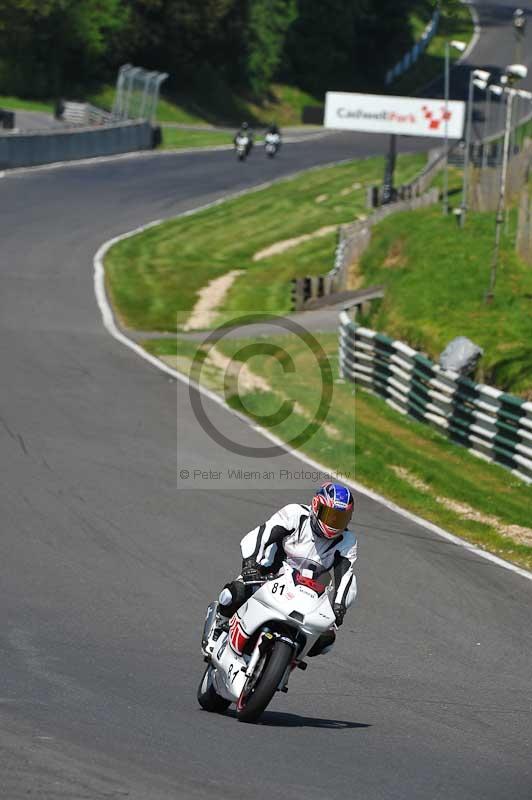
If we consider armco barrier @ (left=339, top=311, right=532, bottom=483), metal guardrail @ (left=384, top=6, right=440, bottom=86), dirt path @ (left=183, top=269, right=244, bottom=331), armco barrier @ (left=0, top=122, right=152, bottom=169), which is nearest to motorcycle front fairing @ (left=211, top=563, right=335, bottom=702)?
armco barrier @ (left=339, top=311, right=532, bottom=483)

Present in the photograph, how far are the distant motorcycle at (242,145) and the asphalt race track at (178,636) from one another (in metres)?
36.7

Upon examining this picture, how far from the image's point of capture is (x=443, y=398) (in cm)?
2172

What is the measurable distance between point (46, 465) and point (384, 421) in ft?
23.6

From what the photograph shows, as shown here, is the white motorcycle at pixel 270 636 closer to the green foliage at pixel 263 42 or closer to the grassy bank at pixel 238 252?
Answer: the grassy bank at pixel 238 252

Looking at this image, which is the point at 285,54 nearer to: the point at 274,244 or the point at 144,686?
the point at 274,244

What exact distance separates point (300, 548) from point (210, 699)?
4.24 feet

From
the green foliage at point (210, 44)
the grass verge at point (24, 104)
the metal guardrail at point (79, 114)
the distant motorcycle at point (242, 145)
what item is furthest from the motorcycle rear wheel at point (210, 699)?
the green foliage at point (210, 44)

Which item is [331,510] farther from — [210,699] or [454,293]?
[454,293]

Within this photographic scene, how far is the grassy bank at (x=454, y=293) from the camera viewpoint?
25.4m

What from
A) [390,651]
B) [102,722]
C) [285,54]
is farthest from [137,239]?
[285,54]

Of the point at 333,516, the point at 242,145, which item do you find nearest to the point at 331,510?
the point at 333,516

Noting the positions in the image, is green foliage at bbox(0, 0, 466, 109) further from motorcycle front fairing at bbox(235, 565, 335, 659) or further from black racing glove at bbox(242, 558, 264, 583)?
motorcycle front fairing at bbox(235, 565, 335, 659)

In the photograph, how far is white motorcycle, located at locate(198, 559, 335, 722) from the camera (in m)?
8.71

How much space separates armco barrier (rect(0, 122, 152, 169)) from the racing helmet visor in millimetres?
40797
